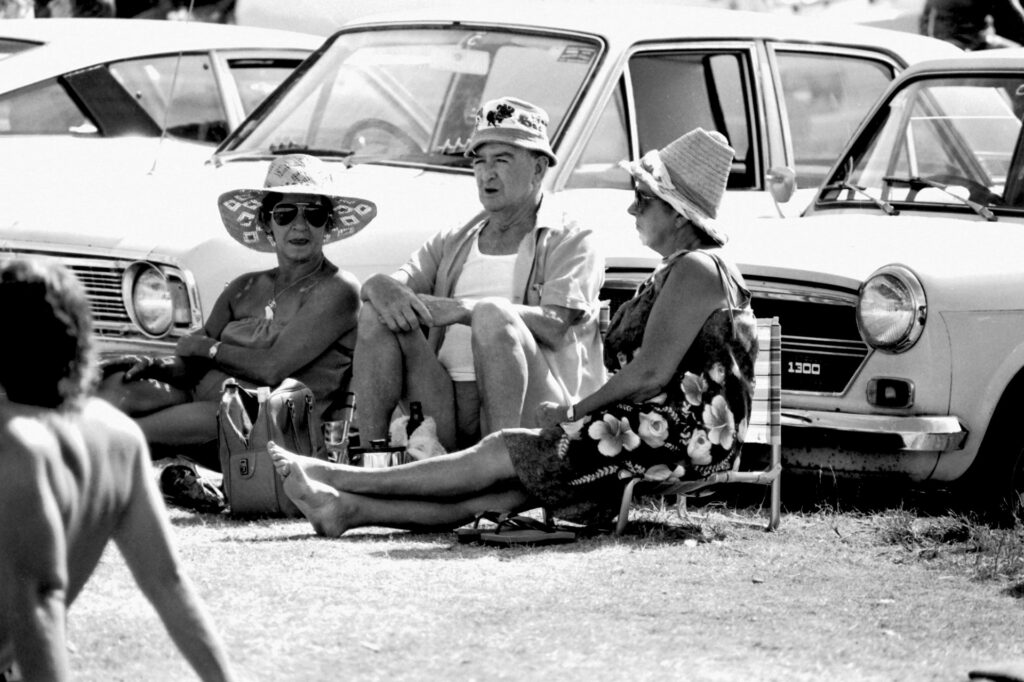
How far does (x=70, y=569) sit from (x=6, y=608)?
0.49ft

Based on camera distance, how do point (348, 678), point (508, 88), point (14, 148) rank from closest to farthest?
point (348, 678), point (508, 88), point (14, 148)

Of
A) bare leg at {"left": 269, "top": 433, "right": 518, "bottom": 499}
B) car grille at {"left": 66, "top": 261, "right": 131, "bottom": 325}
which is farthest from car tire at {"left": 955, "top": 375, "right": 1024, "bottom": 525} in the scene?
car grille at {"left": 66, "top": 261, "right": 131, "bottom": 325}

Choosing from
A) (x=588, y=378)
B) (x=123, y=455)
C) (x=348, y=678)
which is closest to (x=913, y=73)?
(x=588, y=378)

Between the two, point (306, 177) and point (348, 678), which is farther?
point (306, 177)

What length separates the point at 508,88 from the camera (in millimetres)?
7789

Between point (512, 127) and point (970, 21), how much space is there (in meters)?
9.19

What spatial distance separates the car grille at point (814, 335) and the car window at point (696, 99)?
1.12m

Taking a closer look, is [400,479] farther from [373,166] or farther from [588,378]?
[373,166]

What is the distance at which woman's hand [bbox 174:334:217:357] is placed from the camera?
22.5ft

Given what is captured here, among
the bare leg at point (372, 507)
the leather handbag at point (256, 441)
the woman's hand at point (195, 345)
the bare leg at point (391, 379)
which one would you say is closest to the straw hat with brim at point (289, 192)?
the woman's hand at point (195, 345)

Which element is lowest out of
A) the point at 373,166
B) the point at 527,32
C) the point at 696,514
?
the point at 696,514

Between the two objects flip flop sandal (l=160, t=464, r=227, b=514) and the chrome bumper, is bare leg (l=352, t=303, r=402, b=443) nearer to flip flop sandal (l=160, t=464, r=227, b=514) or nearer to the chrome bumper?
flip flop sandal (l=160, t=464, r=227, b=514)

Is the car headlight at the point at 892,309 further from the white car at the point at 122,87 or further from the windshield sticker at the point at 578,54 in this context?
the white car at the point at 122,87

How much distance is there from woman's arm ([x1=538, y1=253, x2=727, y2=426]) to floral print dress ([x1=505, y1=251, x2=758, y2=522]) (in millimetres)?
32
